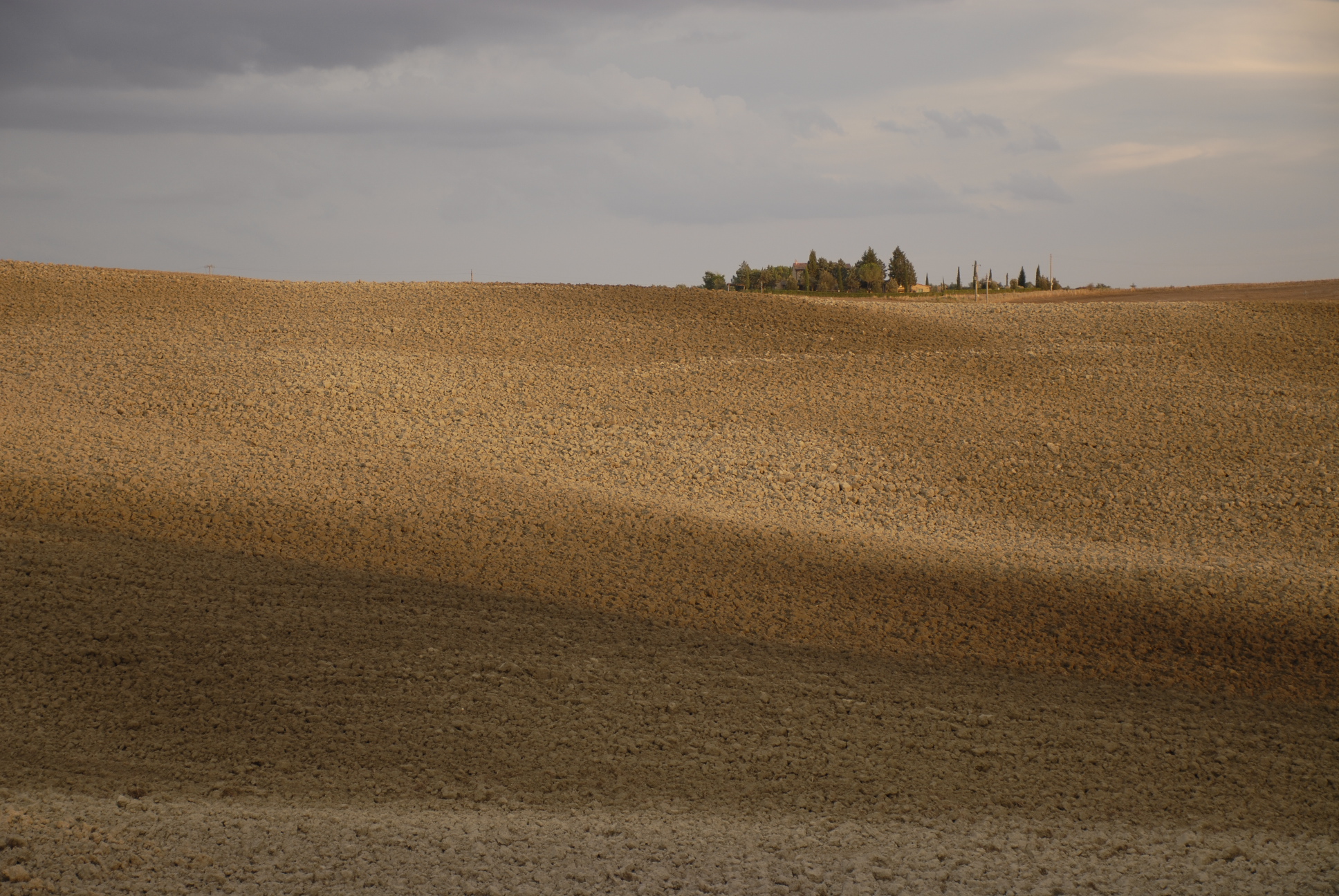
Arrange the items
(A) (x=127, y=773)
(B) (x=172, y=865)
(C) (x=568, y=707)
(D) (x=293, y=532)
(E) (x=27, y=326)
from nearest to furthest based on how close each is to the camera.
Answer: (B) (x=172, y=865)
(A) (x=127, y=773)
(C) (x=568, y=707)
(D) (x=293, y=532)
(E) (x=27, y=326)

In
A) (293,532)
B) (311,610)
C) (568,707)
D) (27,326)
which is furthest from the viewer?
(27,326)

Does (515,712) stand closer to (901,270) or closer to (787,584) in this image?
(787,584)

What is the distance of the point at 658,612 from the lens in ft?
22.6

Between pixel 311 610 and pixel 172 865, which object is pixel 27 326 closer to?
pixel 311 610

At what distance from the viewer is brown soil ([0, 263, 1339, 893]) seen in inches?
162

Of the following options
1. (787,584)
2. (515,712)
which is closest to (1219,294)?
(787,584)

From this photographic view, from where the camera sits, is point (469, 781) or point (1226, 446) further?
point (1226, 446)

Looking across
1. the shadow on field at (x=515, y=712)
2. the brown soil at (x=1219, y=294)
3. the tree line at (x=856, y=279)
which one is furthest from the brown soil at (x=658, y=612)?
the tree line at (x=856, y=279)

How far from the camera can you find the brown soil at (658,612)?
13.5 ft

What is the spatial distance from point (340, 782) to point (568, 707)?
1.33 meters

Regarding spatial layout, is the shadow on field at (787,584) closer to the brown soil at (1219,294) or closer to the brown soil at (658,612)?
the brown soil at (658,612)

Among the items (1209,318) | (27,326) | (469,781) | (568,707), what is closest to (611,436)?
(568,707)

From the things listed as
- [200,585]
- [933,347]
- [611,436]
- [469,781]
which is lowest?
[469,781]

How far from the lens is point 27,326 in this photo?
14.3m
